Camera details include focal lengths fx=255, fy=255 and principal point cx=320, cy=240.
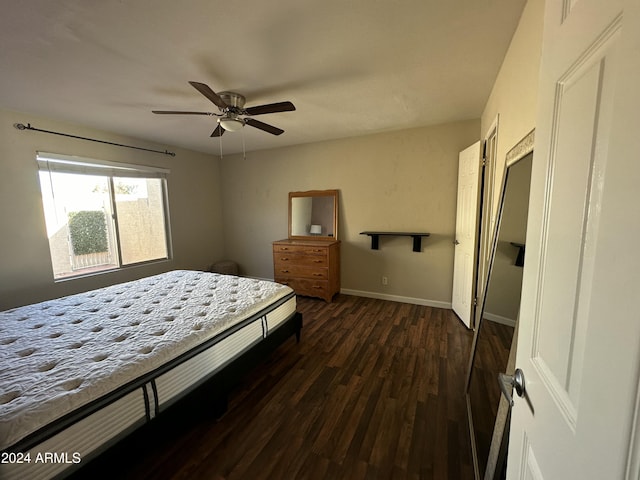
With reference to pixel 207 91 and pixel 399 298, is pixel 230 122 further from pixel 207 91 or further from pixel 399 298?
pixel 399 298

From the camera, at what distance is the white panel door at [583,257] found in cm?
36

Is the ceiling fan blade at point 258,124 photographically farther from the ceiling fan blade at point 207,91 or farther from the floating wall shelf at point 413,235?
the floating wall shelf at point 413,235

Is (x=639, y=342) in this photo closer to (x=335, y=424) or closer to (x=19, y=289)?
(x=335, y=424)

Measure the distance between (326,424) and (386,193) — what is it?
293cm

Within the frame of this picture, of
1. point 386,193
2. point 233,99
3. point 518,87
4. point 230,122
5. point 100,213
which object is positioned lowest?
point 100,213

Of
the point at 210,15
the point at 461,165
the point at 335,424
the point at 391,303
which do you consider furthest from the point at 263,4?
the point at 391,303

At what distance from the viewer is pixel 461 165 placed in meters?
3.12

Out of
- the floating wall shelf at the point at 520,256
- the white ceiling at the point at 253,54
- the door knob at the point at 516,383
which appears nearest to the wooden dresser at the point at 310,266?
the white ceiling at the point at 253,54

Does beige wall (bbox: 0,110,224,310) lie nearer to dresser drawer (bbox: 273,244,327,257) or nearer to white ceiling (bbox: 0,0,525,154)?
white ceiling (bbox: 0,0,525,154)

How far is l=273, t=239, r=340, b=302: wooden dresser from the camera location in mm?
3725

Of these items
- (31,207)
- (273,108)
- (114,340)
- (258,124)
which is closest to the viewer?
(114,340)

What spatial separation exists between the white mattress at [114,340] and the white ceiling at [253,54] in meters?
1.81

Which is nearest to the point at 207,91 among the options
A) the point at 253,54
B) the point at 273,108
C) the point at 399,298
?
the point at 253,54

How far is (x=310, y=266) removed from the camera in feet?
12.5
